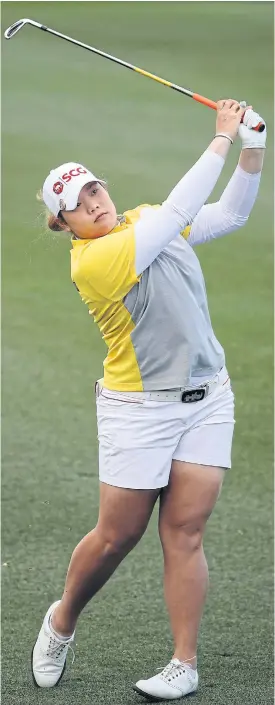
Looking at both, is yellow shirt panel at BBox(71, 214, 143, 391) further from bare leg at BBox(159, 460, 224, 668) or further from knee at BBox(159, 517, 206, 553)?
knee at BBox(159, 517, 206, 553)

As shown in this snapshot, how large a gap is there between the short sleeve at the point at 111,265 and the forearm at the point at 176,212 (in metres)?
0.03

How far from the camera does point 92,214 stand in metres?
3.49

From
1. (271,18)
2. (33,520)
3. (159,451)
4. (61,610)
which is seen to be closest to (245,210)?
(159,451)

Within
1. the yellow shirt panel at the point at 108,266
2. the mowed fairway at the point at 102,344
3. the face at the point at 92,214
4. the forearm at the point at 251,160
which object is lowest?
the mowed fairway at the point at 102,344

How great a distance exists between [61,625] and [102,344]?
375 centimetres

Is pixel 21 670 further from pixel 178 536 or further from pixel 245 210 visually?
pixel 245 210

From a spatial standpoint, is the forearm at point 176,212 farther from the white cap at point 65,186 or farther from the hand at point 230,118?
the white cap at point 65,186

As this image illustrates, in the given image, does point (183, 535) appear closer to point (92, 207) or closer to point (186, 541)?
point (186, 541)

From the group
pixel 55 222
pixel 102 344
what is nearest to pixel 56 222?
pixel 55 222

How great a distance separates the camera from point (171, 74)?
35.3ft

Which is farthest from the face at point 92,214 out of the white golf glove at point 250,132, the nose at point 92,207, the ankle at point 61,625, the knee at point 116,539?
the ankle at point 61,625

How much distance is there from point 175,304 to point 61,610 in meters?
1.00

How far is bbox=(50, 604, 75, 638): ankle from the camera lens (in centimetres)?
379

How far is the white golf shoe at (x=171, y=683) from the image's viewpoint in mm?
3520
